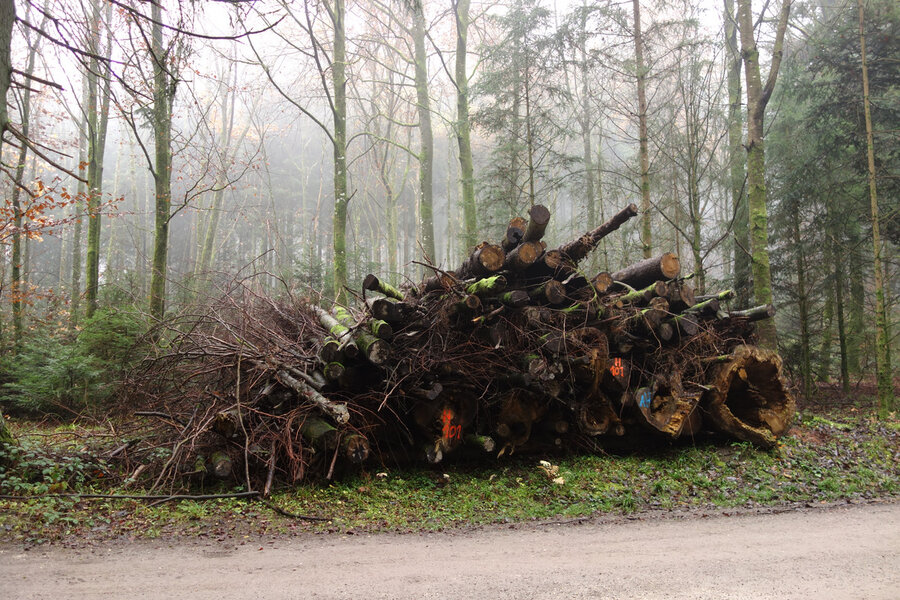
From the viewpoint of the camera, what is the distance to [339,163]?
46.0 feet

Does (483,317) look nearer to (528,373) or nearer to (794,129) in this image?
(528,373)

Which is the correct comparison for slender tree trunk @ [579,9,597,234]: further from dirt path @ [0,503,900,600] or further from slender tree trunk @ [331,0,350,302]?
dirt path @ [0,503,900,600]

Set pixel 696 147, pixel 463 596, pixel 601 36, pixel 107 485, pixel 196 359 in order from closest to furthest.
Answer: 1. pixel 463 596
2. pixel 107 485
3. pixel 196 359
4. pixel 696 147
5. pixel 601 36

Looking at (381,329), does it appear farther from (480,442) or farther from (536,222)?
(536,222)

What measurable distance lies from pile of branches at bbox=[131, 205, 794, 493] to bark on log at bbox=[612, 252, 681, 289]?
0.02m

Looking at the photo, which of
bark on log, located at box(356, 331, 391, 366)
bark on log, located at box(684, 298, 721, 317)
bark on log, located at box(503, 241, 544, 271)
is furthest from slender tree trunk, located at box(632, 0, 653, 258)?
bark on log, located at box(356, 331, 391, 366)

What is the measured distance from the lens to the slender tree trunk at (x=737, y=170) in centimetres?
1373

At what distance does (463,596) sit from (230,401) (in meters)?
4.22

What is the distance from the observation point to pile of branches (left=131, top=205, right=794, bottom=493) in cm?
626

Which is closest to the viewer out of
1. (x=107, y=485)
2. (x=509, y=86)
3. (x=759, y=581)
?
(x=759, y=581)

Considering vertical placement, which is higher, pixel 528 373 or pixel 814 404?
pixel 528 373

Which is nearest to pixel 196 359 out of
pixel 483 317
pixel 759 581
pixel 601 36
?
pixel 483 317

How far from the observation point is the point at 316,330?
26.9ft

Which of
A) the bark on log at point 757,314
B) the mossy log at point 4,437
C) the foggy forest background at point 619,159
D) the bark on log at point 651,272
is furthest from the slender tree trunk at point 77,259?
the bark on log at point 757,314
